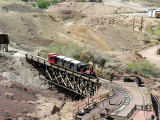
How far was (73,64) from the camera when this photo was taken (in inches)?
1672

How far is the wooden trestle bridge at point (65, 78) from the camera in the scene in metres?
41.4

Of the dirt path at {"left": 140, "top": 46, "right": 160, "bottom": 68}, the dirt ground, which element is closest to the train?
the dirt ground

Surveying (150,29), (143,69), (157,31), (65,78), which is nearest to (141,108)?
(65,78)

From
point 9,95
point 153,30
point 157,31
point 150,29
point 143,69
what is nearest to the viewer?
point 9,95

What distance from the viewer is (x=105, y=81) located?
135 ft

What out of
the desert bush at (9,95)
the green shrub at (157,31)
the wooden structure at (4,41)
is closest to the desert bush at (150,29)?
the green shrub at (157,31)

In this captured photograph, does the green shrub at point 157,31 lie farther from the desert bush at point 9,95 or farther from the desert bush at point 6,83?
the desert bush at point 9,95

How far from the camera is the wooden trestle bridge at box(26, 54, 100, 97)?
41.4 metres

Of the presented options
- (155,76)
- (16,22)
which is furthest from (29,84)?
(16,22)

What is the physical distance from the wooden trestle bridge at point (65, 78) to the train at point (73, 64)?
62cm

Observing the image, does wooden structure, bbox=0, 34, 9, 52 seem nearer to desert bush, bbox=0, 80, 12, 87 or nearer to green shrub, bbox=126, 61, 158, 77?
desert bush, bbox=0, 80, 12, 87

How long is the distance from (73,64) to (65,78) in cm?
477

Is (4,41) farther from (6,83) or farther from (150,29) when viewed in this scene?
(150,29)

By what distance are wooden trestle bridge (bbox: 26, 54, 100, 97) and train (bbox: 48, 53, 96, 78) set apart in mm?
623
